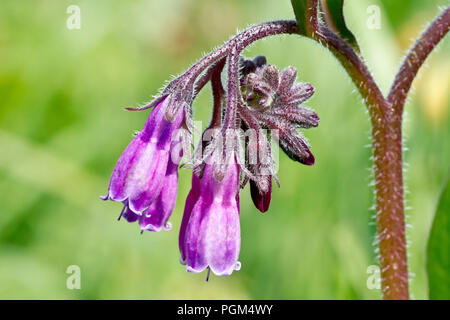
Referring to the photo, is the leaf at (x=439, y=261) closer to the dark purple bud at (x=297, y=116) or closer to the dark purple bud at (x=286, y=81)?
the dark purple bud at (x=297, y=116)

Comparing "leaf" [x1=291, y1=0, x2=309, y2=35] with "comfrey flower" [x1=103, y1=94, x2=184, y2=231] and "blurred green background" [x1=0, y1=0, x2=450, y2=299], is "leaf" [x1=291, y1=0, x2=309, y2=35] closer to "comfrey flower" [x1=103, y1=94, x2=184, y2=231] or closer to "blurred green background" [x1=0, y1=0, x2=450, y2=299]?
"comfrey flower" [x1=103, y1=94, x2=184, y2=231]

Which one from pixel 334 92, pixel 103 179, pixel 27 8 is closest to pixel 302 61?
pixel 334 92

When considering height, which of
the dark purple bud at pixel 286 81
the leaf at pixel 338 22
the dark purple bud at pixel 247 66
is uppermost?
the leaf at pixel 338 22

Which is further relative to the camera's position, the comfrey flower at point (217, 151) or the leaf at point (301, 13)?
the leaf at point (301, 13)

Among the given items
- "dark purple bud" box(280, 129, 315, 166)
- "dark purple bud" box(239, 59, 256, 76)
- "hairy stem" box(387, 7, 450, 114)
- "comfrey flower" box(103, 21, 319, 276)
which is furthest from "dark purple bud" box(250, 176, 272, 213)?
"hairy stem" box(387, 7, 450, 114)

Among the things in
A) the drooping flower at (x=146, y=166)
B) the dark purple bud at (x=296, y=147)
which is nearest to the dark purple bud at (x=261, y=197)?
the dark purple bud at (x=296, y=147)
